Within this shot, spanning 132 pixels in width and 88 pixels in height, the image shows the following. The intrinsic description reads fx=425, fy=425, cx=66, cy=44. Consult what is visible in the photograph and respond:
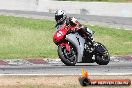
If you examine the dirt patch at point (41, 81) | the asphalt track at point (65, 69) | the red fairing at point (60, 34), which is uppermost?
the red fairing at point (60, 34)

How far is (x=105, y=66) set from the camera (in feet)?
47.3

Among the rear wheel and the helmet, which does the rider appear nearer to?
the helmet

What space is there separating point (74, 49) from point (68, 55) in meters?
0.30

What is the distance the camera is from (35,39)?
23906mm

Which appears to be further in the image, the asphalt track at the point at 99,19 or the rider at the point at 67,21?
the asphalt track at the point at 99,19

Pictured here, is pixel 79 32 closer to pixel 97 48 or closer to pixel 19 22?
pixel 97 48

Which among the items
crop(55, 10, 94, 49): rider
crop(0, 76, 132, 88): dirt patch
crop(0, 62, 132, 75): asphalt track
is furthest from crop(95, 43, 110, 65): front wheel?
crop(0, 76, 132, 88): dirt patch

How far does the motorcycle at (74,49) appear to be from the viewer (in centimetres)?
1371

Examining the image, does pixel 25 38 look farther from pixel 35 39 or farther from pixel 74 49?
pixel 74 49

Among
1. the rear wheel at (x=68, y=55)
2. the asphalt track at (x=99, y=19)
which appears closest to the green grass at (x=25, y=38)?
the rear wheel at (x=68, y=55)

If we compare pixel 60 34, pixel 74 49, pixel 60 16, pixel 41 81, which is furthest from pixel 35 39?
pixel 41 81

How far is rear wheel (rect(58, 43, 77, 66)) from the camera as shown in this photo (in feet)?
45.0

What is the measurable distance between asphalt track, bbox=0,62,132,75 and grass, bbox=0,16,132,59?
2483 millimetres

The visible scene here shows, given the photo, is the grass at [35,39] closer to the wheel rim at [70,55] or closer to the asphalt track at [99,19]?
the wheel rim at [70,55]
